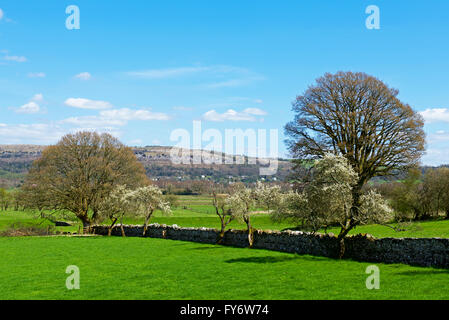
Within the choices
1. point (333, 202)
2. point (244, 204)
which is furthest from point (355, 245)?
point (244, 204)

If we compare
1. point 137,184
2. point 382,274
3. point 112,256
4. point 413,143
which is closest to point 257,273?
point 382,274

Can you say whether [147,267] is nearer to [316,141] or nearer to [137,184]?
[316,141]

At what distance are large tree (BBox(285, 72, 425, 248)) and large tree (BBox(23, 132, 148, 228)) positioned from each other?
3244 centimetres

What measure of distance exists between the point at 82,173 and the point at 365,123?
41.9 meters

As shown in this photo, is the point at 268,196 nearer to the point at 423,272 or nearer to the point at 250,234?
the point at 250,234

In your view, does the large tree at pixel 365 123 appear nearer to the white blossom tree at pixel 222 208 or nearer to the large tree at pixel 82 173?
the white blossom tree at pixel 222 208

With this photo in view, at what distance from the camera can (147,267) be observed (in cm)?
2828

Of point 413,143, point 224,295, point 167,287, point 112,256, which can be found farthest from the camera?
point 413,143

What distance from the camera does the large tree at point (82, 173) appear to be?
59.8 meters

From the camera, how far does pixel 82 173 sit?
62.2 meters

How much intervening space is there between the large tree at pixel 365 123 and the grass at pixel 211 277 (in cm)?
1612

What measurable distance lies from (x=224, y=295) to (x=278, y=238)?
17.8 m

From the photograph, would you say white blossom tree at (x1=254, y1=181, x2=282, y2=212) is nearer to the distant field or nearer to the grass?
the distant field
